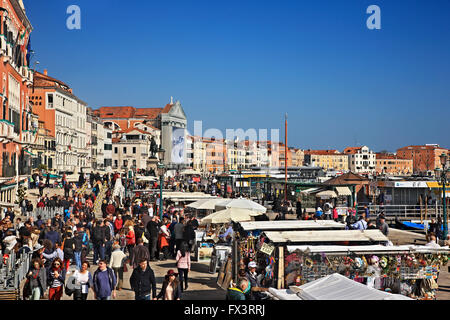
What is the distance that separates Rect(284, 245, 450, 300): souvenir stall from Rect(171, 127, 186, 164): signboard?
132536 millimetres

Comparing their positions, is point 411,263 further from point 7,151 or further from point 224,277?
point 7,151

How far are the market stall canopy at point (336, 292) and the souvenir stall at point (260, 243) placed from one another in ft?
8.17

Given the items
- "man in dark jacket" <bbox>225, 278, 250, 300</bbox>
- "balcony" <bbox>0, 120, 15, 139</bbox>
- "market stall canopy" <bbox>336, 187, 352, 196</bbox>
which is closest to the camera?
"man in dark jacket" <bbox>225, 278, 250, 300</bbox>

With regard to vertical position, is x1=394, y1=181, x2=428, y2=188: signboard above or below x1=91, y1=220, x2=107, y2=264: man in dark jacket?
above

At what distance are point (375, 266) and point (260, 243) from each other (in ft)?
7.87

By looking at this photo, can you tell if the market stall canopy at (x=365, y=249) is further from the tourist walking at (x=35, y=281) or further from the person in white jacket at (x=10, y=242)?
the person in white jacket at (x=10, y=242)

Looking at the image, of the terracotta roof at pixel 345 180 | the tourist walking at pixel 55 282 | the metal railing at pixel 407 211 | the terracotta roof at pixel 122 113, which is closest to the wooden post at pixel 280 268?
the tourist walking at pixel 55 282

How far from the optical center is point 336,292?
7.33m

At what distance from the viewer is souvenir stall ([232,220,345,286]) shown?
10.7 m

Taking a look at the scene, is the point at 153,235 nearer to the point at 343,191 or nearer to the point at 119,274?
the point at 119,274

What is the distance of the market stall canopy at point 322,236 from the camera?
10954 mm

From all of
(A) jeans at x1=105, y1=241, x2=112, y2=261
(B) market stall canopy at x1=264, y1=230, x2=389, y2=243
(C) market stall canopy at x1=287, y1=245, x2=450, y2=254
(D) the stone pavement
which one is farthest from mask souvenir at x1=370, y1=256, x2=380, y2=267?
(A) jeans at x1=105, y1=241, x2=112, y2=261

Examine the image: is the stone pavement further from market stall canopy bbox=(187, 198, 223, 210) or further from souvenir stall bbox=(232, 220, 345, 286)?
market stall canopy bbox=(187, 198, 223, 210)

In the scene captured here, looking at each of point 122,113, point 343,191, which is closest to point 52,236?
point 343,191
